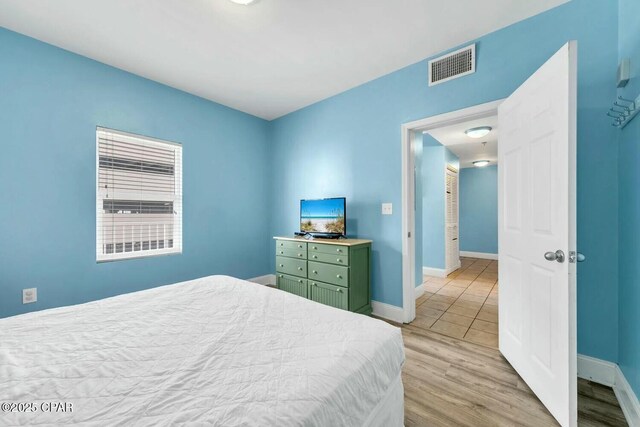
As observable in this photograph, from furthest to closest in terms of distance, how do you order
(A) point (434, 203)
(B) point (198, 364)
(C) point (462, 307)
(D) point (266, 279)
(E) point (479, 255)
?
(E) point (479, 255) → (A) point (434, 203) → (D) point (266, 279) → (C) point (462, 307) → (B) point (198, 364)

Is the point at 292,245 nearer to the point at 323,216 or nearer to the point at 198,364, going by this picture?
the point at 323,216

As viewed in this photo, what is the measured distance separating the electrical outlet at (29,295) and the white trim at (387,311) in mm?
3201

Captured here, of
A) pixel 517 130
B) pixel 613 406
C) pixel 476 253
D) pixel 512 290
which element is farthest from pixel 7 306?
pixel 476 253

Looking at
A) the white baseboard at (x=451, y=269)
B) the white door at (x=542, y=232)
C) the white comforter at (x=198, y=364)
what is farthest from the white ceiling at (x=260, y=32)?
the white baseboard at (x=451, y=269)

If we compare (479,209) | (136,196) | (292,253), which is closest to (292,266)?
(292,253)

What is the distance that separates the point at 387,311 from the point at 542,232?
174 cm

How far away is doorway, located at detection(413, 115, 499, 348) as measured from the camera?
287 cm

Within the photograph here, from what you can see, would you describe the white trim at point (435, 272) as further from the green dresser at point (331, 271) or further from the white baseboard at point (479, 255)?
the white baseboard at point (479, 255)

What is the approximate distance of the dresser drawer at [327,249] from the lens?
2711mm

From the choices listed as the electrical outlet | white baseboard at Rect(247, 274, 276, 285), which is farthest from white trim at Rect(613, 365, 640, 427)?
→ the electrical outlet

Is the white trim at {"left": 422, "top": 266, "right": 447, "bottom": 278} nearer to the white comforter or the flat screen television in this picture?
the flat screen television

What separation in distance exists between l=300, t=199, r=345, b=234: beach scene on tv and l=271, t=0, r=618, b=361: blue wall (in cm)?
21

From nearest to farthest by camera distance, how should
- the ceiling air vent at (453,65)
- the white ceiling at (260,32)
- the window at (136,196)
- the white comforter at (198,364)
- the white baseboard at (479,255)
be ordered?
1. the white comforter at (198,364)
2. the white ceiling at (260,32)
3. the ceiling air vent at (453,65)
4. the window at (136,196)
5. the white baseboard at (479,255)

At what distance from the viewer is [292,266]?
3207mm
